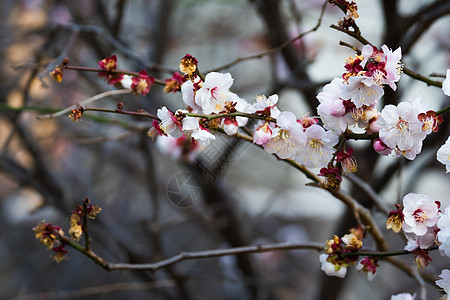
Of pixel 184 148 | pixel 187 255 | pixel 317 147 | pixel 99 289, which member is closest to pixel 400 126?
pixel 317 147

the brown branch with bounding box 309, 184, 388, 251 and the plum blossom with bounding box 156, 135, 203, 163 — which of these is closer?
the brown branch with bounding box 309, 184, 388, 251

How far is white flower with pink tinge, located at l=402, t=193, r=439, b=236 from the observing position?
0.62 metres

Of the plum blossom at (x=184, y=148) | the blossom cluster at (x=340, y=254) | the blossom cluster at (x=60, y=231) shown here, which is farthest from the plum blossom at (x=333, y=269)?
the plum blossom at (x=184, y=148)

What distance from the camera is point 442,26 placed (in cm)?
212

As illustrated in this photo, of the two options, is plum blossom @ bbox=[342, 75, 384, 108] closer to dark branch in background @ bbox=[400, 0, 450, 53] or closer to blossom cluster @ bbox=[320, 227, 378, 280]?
blossom cluster @ bbox=[320, 227, 378, 280]

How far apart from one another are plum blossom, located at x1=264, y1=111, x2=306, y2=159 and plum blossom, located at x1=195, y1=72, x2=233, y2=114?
0.08 meters

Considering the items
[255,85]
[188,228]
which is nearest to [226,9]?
[255,85]

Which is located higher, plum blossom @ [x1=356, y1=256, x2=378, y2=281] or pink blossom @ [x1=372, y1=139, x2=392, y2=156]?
pink blossom @ [x1=372, y1=139, x2=392, y2=156]

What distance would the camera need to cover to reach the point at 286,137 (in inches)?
26.3

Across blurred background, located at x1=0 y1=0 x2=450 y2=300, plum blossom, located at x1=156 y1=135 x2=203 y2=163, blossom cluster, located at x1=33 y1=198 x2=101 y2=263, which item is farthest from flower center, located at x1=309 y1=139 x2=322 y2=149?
plum blossom, located at x1=156 y1=135 x2=203 y2=163

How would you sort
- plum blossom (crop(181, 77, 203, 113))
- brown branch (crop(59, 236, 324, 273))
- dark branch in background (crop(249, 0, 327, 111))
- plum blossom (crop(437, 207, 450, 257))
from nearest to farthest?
plum blossom (crop(437, 207, 450, 257)), plum blossom (crop(181, 77, 203, 113)), brown branch (crop(59, 236, 324, 273)), dark branch in background (crop(249, 0, 327, 111))

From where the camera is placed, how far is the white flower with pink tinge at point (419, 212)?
625 millimetres

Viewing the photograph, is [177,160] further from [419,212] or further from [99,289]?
[419,212]

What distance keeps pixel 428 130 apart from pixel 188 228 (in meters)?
3.23
